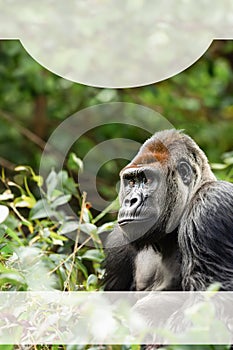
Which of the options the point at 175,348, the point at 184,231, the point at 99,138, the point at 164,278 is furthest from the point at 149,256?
the point at 99,138

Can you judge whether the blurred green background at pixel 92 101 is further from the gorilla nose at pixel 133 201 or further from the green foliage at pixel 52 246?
the gorilla nose at pixel 133 201

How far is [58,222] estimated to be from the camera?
3.78 m

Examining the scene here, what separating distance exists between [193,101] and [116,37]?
6.07 ft

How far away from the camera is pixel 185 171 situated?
10.8ft

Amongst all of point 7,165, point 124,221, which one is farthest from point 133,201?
point 7,165

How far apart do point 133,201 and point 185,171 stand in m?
0.30

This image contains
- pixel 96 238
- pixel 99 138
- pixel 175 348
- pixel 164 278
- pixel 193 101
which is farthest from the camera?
pixel 193 101

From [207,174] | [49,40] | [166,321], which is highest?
[49,40]

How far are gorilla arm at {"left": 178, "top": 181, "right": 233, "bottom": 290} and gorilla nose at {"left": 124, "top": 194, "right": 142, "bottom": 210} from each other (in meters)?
0.21

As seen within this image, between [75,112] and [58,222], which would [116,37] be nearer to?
[75,112]

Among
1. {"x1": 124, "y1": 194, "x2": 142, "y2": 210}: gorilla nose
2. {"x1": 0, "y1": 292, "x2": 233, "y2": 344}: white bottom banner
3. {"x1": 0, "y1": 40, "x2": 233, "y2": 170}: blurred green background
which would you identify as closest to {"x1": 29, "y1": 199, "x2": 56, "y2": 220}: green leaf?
{"x1": 0, "y1": 292, "x2": 233, "y2": 344}: white bottom banner

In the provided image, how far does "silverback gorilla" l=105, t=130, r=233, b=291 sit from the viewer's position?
2979 millimetres

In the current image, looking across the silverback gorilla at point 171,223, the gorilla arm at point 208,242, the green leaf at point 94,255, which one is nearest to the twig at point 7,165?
the green leaf at point 94,255

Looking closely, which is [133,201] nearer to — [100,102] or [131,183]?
[131,183]
